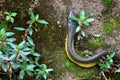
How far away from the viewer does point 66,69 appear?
14.6 ft

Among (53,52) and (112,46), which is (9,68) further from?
(112,46)

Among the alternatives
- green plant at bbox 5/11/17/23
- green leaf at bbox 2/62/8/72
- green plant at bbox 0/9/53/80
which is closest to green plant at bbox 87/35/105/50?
green plant at bbox 0/9/53/80

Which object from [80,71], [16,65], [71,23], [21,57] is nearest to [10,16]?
[21,57]

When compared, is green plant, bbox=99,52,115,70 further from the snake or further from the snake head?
the snake head

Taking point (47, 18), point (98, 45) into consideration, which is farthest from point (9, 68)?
point (98, 45)

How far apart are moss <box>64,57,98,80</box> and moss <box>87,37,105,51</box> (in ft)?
0.98

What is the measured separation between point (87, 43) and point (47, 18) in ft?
2.04

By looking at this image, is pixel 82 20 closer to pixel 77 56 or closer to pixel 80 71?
pixel 77 56

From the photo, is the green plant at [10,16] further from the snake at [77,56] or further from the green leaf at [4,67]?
the snake at [77,56]

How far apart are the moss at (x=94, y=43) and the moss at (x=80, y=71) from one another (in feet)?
0.98

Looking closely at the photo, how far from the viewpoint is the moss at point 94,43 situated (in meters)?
4.54

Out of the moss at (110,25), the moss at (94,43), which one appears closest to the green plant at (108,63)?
the moss at (94,43)

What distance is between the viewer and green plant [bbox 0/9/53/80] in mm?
3891

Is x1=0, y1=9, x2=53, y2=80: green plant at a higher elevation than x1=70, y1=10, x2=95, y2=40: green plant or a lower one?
lower
